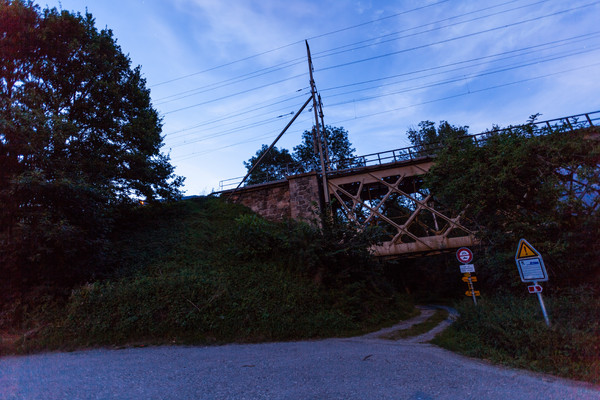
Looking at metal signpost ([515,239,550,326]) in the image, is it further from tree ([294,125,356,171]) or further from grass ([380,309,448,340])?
tree ([294,125,356,171])

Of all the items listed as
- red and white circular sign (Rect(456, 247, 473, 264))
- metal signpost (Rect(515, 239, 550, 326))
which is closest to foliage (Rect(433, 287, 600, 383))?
metal signpost (Rect(515, 239, 550, 326))

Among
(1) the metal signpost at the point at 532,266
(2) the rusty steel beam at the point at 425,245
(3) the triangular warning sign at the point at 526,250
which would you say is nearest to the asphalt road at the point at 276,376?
(1) the metal signpost at the point at 532,266

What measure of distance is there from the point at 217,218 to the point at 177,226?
3022 millimetres

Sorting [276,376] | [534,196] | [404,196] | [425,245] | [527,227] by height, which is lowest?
[276,376]

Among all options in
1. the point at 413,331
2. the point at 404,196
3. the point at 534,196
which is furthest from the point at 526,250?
the point at 404,196

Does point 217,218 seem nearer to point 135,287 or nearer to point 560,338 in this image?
point 135,287

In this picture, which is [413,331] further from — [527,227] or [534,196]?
[534,196]

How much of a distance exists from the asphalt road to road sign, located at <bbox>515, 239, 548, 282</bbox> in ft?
8.60

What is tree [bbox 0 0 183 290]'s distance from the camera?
1064 centimetres

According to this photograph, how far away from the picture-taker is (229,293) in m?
10.7

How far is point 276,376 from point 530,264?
671 centimetres

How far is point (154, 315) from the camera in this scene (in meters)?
9.77

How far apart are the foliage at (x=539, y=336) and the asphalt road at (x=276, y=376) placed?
0.43 metres

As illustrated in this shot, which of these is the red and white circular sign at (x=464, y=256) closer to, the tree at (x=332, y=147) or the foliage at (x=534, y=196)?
the foliage at (x=534, y=196)
